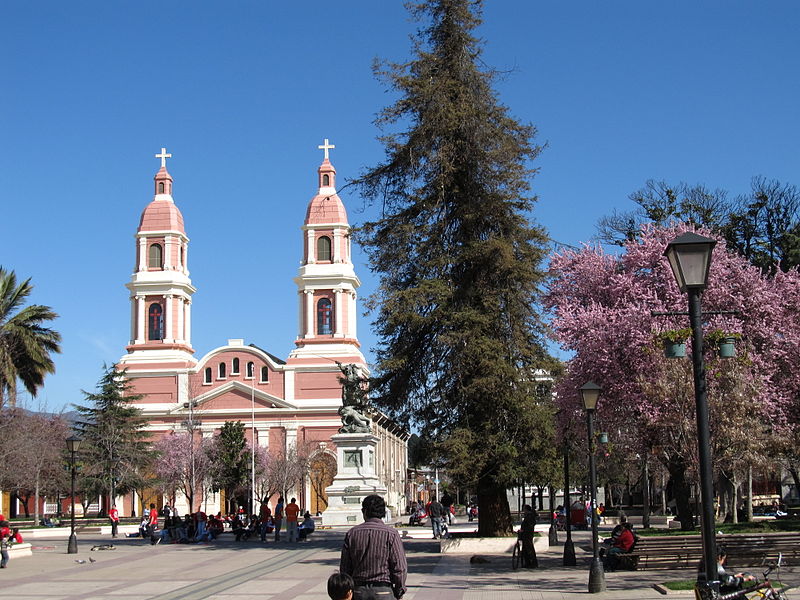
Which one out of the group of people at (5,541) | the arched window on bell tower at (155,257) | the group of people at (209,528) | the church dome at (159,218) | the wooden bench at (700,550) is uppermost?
the church dome at (159,218)

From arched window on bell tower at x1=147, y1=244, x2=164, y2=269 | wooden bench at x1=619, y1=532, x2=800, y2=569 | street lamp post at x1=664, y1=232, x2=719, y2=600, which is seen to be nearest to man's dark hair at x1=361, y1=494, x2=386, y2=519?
street lamp post at x1=664, y1=232, x2=719, y2=600

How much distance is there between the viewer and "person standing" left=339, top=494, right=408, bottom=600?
8.01 metres

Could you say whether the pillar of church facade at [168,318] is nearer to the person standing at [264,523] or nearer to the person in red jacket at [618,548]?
the person standing at [264,523]

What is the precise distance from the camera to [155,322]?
88.4 metres

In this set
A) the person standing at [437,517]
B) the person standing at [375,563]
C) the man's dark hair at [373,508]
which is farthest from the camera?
the person standing at [437,517]

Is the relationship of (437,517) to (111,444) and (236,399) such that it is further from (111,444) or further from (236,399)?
(236,399)

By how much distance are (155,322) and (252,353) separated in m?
8.91

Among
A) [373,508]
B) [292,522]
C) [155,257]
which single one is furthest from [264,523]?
[155,257]

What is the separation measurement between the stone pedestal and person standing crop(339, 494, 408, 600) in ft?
113

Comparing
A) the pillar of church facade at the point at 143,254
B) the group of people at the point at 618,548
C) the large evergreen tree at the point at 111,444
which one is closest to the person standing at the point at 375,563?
the group of people at the point at 618,548

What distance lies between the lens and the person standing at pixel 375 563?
801 cm

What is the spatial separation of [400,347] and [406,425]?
2.39m

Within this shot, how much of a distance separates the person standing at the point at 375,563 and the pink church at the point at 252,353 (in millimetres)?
76977

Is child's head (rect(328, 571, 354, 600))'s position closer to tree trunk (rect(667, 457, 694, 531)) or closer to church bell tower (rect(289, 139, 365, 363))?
tree trunk (rect(667, 457, 694, 531))
